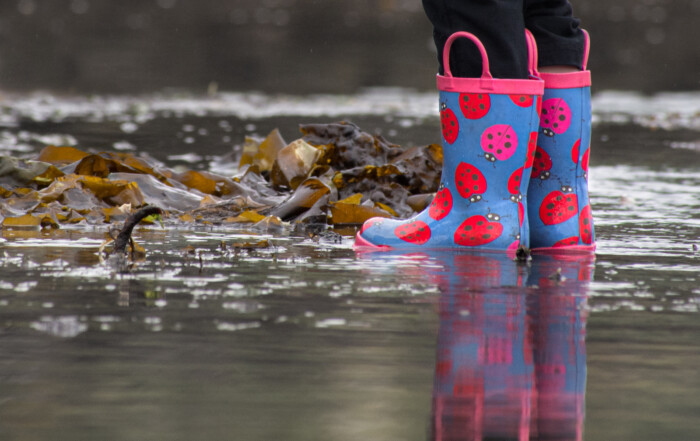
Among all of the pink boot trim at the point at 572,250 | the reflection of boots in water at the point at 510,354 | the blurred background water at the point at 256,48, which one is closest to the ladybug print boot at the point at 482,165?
the pink boot trim at the point at 572,250

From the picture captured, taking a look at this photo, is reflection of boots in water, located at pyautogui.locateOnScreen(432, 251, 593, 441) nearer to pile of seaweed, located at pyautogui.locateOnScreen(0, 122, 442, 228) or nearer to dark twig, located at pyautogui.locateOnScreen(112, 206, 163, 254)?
dark twig, located at pyautogui.locateOnScreen(112, 206, 163, 254)

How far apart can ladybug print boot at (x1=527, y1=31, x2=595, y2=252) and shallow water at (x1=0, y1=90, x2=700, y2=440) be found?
0.13 metres

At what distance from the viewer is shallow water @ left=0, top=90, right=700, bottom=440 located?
1.62 m

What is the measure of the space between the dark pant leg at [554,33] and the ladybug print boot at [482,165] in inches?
5.5

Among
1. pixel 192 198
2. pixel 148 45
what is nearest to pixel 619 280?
pixel 192 198

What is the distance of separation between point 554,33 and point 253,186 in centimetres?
145

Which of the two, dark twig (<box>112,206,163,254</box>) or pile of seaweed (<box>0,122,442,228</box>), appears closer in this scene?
dark twig (<box>112,206,163,254</box>)

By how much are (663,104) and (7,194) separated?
618 cm

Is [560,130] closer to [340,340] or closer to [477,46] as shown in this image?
[477,46]

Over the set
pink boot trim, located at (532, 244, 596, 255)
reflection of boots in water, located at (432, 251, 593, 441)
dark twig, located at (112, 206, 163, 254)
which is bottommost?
reflection of boots in water, located at (432, 251, 593, 441)

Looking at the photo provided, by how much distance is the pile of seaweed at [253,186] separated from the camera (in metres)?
3.65

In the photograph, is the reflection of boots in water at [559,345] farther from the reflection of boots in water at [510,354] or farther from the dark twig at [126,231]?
the dark twig at [126,231]

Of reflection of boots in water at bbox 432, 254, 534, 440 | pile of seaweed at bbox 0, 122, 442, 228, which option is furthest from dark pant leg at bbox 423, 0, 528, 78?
pile of seaweed at bbox 0, 122, 442, 228

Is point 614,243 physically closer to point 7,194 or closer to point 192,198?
point 192,198
